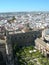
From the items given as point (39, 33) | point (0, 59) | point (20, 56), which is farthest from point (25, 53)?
point (39, 33)

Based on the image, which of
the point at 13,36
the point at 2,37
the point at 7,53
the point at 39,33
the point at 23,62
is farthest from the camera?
the point at 39,33

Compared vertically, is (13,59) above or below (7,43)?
below

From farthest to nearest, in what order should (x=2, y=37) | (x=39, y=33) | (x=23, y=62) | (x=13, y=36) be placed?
(x=39, y=33)
(x=13, y=36)
(x=2, y=37)
(x=23, y=62)

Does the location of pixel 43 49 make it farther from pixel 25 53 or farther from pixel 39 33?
pixel 39 33

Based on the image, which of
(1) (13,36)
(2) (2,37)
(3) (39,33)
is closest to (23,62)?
(2) (2,37)

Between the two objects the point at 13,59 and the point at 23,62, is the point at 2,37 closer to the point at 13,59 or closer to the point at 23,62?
the point at 13,59

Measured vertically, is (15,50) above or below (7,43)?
below

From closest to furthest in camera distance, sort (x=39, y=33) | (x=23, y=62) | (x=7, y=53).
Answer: (x=23, y=62), (x=7, y=53), (x=39, y=33)

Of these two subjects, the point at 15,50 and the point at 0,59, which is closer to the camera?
the point at 0,59

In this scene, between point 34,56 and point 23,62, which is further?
point 34,56
